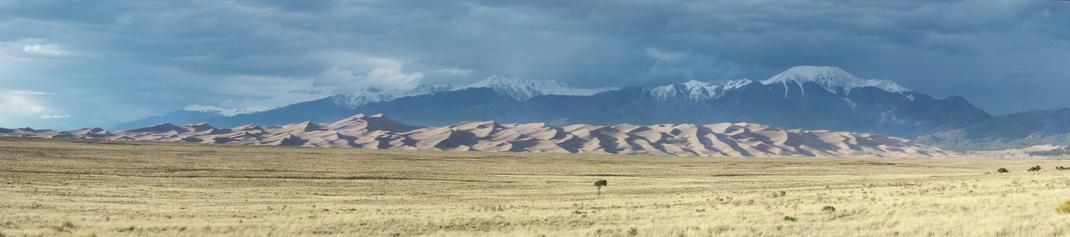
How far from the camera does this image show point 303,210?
36.2 meters

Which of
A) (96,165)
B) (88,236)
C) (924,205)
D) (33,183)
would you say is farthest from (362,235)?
(96,165)

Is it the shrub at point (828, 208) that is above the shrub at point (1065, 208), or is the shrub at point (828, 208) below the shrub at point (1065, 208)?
below

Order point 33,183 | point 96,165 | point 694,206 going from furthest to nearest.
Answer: point 96,165 < point 33,183 < point 694,206

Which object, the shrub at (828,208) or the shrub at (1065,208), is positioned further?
the shrub at (828,208)

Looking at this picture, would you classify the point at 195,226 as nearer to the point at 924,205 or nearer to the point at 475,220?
the point at 475,220

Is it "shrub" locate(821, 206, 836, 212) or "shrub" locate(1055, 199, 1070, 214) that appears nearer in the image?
"shrub" locate(1055, 199, 1070, 214)

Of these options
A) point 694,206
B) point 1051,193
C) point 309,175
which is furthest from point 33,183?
point 1051,193

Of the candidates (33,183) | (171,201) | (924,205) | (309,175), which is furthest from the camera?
(309,175)

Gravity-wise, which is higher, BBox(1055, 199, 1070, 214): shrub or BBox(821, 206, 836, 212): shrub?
BBox(1055, 199, 1070, 214): shrub

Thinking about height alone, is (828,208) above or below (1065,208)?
below

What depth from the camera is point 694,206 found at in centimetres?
3678

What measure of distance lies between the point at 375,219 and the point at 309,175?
5226 centimetres

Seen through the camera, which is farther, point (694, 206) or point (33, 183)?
point (33, 183)

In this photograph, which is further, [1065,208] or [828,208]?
[828,208]
